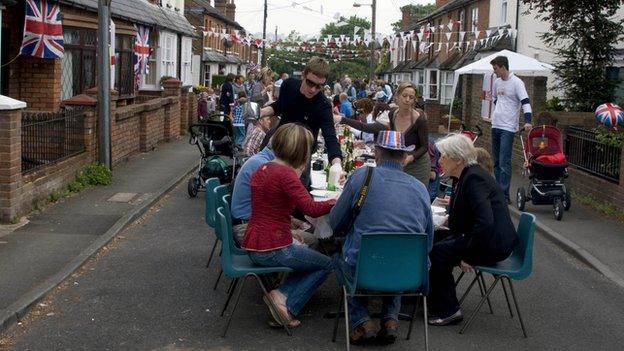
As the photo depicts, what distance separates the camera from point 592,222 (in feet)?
41.5

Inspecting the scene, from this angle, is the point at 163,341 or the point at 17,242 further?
the point at 17,242

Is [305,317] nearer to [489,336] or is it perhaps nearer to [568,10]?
[489,336]

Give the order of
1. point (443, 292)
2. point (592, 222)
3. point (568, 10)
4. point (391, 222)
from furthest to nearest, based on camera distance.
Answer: point (568, 10), point (592, 222), point (443, 292), point (391, 222)

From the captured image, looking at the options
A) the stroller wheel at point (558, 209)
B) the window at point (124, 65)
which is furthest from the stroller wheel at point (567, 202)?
the window at point (124, 65)

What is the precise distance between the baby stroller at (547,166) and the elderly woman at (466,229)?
6136 millimetres

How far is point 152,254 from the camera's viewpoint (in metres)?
9.86

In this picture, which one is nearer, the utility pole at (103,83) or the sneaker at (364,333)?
the sneaker at (364,333)

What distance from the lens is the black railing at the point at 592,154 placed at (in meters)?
14.0

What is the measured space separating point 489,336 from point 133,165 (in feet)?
40.7

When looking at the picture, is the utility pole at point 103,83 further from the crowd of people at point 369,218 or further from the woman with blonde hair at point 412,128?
the crowd of people at point 369,218

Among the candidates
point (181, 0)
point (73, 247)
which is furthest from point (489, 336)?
point (181, 0)

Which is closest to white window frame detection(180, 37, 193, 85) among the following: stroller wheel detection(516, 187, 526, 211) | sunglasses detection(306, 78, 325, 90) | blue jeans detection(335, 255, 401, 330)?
stroller wheel detection(516, 187, 526, 211)

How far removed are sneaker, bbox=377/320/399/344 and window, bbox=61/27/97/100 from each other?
48.3 ft

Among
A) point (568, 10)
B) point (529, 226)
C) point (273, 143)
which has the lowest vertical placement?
point (529, 226)
